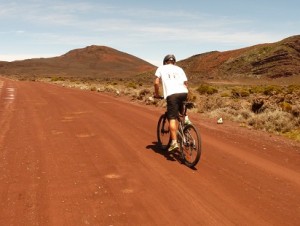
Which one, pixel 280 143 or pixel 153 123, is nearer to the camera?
pixel 280 143

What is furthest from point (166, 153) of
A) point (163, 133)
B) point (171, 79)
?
point (171, 79)

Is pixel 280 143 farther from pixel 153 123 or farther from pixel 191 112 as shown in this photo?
pixel 191 112

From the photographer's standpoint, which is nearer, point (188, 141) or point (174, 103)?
point (188, 141)

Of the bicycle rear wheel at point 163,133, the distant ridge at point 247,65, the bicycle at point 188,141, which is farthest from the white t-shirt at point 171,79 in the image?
the distant ridge at point 247,65

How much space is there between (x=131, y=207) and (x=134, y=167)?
207 cm

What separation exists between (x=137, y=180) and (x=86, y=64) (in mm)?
175736

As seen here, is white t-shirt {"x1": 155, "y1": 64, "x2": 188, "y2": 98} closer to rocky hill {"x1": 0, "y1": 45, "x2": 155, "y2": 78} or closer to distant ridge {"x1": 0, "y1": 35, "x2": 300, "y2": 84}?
distant ridge {"x1": 0, "y1": 35, "x2": 300, "y2": 84}

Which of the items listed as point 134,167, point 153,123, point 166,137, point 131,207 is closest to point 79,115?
point 153,123

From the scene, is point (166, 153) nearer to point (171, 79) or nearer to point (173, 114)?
point (173, 114)

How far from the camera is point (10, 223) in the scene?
4.94m

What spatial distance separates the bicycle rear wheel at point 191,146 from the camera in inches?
289

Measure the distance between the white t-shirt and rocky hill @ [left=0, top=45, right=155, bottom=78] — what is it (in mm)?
151690

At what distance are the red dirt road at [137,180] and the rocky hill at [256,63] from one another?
58.0 metres

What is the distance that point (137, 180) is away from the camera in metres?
6.70
